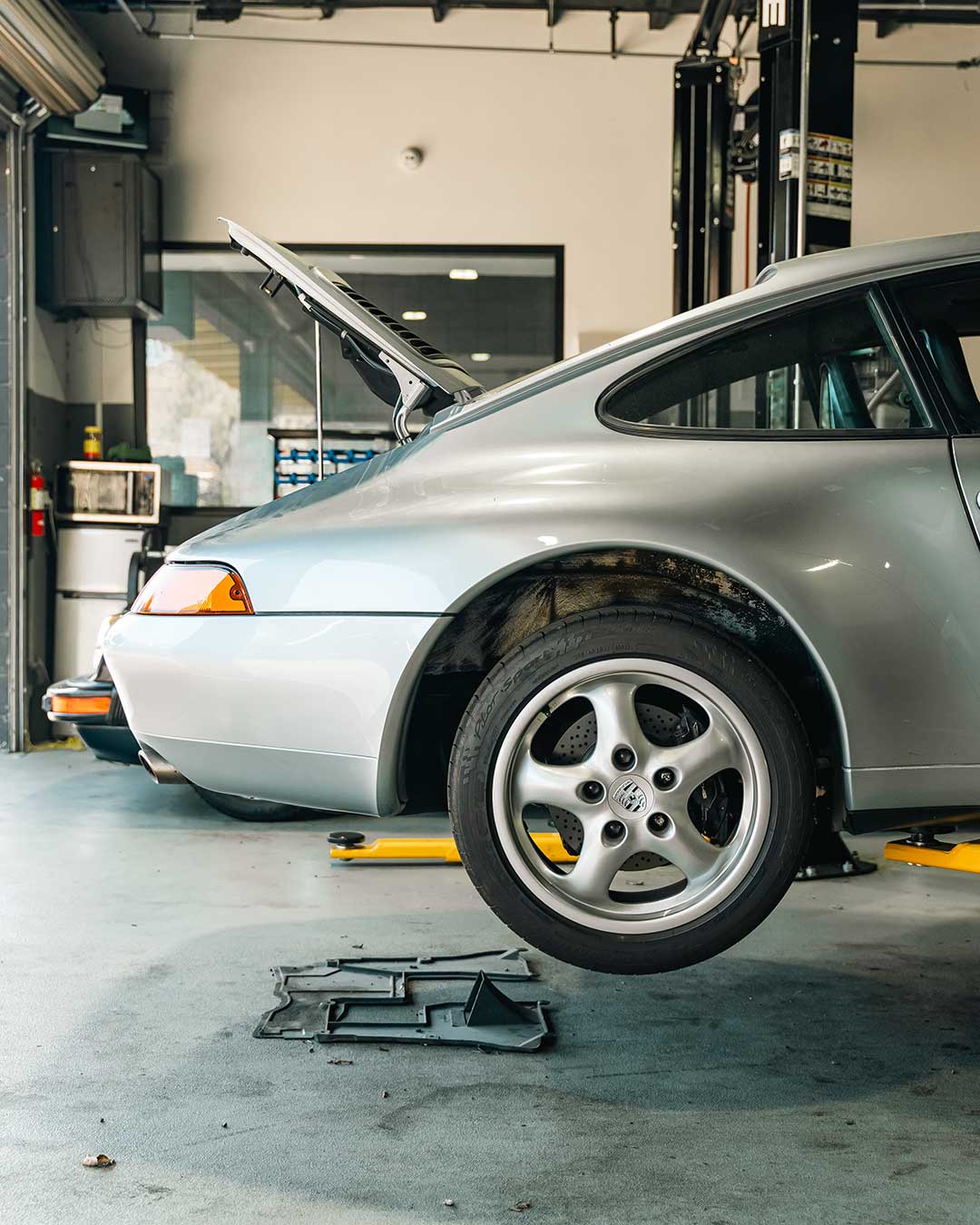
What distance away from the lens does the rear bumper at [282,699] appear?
2057 mm

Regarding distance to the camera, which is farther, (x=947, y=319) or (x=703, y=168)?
(x=703, y=168)

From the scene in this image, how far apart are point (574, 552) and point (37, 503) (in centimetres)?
529

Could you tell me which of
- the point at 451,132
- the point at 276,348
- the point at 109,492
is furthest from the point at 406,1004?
the point at 451,132

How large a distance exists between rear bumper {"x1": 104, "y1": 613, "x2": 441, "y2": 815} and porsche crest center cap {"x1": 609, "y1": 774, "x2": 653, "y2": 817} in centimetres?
39

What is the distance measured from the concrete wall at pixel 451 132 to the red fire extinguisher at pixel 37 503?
6.70 feet

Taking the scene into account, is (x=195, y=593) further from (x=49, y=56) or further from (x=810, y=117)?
(x=49, y=56)

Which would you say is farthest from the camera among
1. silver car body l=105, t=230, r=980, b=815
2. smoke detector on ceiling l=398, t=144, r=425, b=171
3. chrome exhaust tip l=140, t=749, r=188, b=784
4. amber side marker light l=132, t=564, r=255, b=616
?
smoke detector on ceiling l=398, t=144, r=425, b=171

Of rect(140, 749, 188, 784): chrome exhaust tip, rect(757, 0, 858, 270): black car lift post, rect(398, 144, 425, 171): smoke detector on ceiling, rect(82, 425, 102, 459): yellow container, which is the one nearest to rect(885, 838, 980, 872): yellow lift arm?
rect(140, 749, 188, 784): chrome exhaust tip

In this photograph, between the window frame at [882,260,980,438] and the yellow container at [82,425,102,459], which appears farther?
the yellow container at [82,425,102,459]

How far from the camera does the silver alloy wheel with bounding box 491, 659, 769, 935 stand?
202 cm

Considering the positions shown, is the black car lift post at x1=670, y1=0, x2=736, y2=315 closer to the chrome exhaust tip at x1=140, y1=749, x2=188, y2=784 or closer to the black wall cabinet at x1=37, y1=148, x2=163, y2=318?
the black wall cabinet at x1=37, y1=148, x2=163, y2=318

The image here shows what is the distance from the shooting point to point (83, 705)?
15.0 ft

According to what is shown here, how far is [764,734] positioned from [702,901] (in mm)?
310

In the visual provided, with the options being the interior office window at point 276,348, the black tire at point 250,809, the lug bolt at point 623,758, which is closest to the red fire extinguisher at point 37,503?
the interior office window at point 276,348
